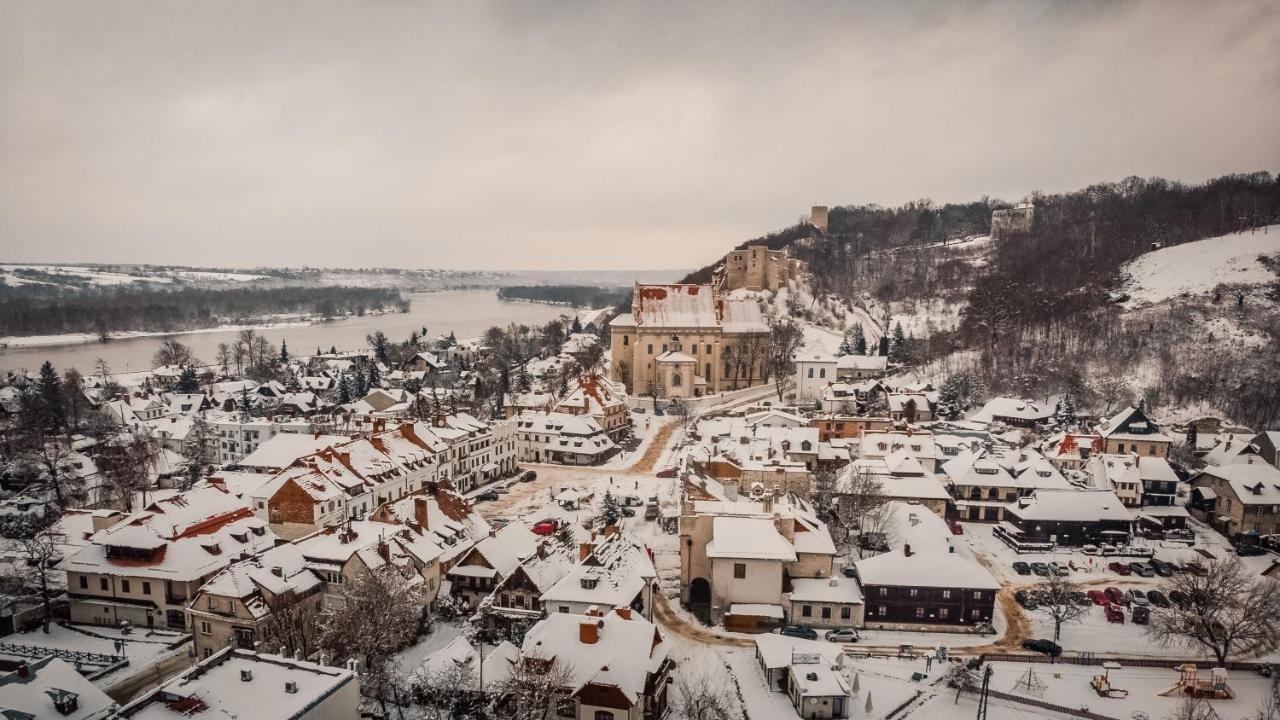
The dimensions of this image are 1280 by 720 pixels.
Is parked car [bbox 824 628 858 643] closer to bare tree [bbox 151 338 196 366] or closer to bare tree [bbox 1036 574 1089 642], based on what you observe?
bare tree [bbox 1036 574 1089 642]

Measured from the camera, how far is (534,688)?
18656 millimetres

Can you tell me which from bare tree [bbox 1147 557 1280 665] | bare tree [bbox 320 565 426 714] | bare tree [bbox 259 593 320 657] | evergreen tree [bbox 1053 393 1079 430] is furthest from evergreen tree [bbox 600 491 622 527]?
evergreen tree [bbox 1053 393 1079 430]

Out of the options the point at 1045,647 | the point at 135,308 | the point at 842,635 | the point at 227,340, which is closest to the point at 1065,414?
the point at 1045,647

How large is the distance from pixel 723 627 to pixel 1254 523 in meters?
32.1

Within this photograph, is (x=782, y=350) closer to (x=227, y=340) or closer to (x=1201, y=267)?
(x=1201, y=267)

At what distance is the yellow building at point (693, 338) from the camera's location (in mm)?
70131

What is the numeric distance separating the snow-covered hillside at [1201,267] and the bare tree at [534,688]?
77.4 meters

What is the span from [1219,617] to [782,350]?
46989mm

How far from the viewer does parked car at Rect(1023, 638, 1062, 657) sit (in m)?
26.1

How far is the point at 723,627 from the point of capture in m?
28.2

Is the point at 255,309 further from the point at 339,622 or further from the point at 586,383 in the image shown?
the point at 339,622

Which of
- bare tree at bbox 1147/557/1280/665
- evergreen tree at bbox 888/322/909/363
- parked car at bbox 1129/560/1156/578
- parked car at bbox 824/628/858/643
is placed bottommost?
parked car at bbox 1129/560/1156/578

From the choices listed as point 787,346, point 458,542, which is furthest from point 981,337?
point 458,542

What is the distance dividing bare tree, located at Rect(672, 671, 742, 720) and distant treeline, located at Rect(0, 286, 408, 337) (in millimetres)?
58724
